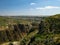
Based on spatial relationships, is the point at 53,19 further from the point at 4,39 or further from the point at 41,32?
the point at 4,39

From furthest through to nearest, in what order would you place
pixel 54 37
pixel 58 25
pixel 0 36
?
pixel 0 36, pixel 58 25, pixel 54 37

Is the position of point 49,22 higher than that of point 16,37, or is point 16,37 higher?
point 49,22

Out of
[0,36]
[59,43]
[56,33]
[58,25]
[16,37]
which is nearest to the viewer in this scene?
[59,43]

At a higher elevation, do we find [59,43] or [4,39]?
[59,43]

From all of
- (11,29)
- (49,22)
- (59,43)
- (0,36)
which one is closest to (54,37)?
(59,43)

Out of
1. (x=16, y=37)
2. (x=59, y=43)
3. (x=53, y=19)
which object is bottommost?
(x=16, y=37)

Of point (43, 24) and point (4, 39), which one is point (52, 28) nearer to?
point (43, 24)

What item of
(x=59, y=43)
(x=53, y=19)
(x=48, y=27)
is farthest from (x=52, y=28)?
(x=59, y=43)

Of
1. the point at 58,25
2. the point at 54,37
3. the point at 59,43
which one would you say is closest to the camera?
the point at 59,43

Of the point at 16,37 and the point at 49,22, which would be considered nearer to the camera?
the point at 49,22
